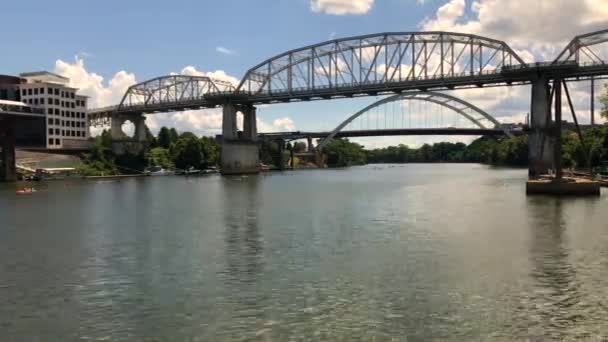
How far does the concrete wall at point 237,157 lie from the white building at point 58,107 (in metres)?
40.8

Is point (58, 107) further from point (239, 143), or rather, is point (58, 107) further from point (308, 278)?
point (308, 278)

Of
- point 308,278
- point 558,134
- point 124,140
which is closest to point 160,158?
point 124,140

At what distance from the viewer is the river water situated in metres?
19.0

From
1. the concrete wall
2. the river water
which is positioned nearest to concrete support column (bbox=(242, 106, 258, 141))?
the concrete wall

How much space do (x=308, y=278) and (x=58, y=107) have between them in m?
154

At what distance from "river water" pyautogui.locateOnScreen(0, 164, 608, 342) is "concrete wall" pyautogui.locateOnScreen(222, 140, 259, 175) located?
112323mm

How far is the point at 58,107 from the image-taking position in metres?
163

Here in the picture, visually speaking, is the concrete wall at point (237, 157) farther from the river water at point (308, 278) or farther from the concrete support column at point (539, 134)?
the river water at point (308, 278)

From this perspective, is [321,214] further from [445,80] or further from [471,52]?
[471,52]

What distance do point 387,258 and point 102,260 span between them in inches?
579

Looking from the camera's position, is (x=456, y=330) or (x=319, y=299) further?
(x=319, y=299)

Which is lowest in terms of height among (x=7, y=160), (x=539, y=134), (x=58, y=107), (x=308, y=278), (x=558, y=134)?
(x=308, y=278)

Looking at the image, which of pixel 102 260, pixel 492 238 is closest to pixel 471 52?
pixel 492 238

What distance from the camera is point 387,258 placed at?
1187 inches
